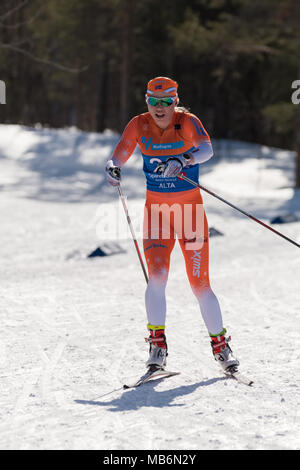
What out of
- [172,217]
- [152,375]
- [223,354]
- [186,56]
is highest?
[172,217]

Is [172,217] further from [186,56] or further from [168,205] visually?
[186,56]

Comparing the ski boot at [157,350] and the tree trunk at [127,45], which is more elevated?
the tree trunk at [127,45]

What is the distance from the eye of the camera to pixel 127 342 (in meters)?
5.56

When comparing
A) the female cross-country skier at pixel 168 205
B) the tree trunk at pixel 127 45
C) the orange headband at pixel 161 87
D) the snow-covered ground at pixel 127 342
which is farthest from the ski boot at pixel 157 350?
the tree trunk at pixel 127 45

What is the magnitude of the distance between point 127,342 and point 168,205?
156 cm

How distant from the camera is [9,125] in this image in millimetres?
27734

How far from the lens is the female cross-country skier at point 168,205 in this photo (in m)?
4.44

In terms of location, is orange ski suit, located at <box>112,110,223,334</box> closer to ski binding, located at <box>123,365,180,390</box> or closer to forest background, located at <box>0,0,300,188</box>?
ski binding, located at <box>123,365,180,390</box>

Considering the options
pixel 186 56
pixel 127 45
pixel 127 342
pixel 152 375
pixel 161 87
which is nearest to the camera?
pixel 161 87

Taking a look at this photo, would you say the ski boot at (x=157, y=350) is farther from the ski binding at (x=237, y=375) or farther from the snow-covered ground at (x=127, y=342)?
the ski binding at (x=237, y=375)

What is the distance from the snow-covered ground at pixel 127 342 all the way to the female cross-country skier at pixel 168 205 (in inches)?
16.9

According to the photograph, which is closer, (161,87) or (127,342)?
(161,87)

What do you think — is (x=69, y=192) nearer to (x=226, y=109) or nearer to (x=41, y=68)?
(x=226, y=109)

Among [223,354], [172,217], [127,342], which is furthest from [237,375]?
[127,342]
